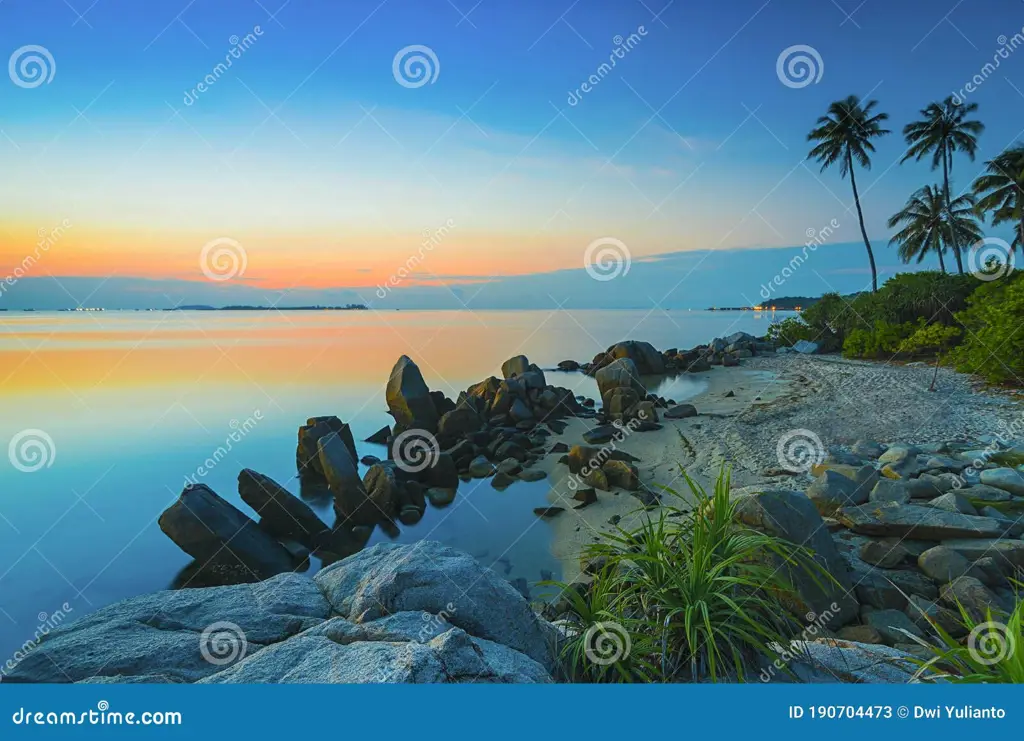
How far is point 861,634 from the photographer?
14.6 feet

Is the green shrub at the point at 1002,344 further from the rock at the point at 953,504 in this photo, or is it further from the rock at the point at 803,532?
the rock at the point at 803,532

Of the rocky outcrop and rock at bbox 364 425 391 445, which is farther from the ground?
rock at bbox 364 425 391 445

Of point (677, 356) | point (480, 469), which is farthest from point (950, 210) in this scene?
point (480, 469)

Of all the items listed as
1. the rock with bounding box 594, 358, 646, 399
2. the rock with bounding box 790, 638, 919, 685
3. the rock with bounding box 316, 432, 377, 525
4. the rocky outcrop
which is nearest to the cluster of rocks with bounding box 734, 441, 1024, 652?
the rock with bounding box 790, 638, 919, 685

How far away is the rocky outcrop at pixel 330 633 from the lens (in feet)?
7.47

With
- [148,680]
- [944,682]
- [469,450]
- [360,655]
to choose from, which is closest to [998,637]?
[944,682]

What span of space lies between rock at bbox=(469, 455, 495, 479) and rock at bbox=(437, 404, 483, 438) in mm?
1633

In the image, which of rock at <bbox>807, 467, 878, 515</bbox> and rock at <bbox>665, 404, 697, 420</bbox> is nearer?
rock at <bbox>807, 467, 878, 515</bbox>

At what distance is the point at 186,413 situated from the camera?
18688mm

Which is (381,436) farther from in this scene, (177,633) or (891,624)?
(891,624)

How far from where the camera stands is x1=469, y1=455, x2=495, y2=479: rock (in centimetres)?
1145

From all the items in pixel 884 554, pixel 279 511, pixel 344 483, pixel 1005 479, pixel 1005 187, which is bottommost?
pixel 279 511

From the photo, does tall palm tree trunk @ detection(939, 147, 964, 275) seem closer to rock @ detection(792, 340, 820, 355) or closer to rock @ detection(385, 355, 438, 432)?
rock @ detection(792, 340, 820, 355)

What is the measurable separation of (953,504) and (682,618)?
5369 millimetres
